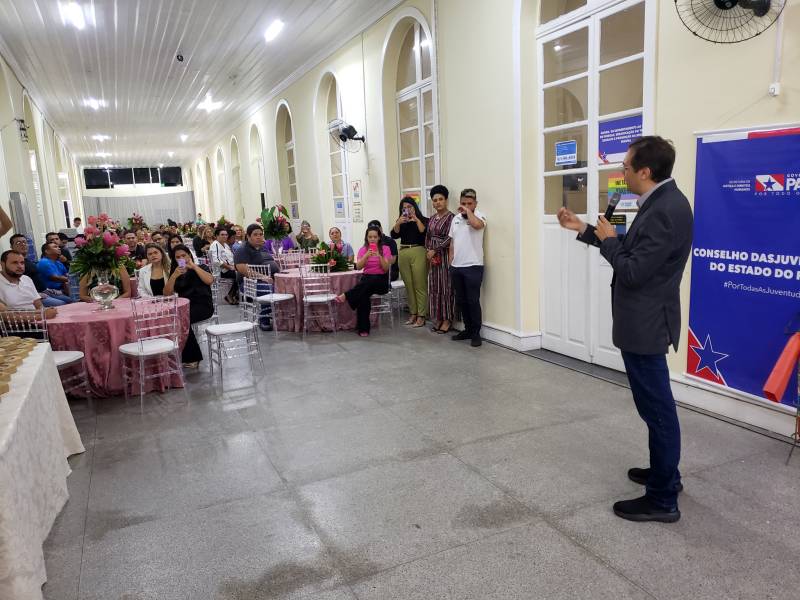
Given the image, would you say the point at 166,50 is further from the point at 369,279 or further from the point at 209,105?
the point at 369,279

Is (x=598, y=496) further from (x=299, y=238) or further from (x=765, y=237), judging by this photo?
(x=299, y=238)

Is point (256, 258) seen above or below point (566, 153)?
below

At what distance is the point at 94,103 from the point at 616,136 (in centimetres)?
1212

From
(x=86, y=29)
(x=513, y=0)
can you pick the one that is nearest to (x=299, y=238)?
(x=86, y=29)

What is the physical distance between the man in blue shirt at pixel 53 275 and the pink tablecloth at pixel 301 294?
261 cm

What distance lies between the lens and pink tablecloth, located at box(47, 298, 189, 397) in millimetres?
4301

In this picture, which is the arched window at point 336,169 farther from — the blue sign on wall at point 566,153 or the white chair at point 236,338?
the blue sign on wall at point 566,153

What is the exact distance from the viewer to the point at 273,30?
7824 millimetres

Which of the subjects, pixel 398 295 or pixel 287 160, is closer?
pixel 398 295

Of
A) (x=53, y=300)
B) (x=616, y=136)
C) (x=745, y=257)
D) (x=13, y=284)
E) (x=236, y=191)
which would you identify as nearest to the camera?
(x=745, y=257)

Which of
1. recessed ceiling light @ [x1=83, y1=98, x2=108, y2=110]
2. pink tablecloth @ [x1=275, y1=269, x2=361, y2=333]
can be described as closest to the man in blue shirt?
pink tablecloth @ [x1=275, y1=269, x2=361, y2=333]

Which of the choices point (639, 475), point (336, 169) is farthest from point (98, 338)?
point (336, 169)

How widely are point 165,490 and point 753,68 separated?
398cm

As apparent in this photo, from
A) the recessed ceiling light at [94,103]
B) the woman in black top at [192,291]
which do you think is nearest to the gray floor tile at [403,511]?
the woman in black top at [192,291]
